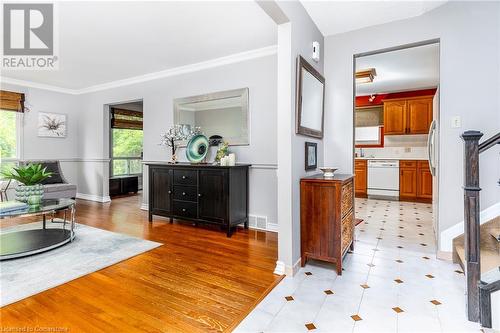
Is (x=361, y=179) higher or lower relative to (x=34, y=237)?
higher

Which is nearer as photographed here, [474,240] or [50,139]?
[474,240]

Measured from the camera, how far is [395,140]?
6.78 meters

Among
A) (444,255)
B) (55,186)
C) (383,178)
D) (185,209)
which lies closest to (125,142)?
(55,186)

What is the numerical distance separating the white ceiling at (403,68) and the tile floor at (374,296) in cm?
286

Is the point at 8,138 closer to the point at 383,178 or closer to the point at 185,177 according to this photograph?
the point at 185,177

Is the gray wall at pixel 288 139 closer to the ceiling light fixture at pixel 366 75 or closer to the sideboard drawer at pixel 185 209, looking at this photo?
the sideboard drawer at pixel 185 209

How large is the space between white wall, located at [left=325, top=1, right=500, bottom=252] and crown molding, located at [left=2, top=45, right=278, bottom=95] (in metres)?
1.47

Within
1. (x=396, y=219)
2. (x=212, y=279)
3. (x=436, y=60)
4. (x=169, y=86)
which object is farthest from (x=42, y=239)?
(x=436, y=60)

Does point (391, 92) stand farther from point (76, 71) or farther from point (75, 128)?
point (75, 128)

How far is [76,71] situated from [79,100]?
1.72 meters

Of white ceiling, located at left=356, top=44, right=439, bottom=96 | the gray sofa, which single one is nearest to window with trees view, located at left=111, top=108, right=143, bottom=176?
the gray sofa

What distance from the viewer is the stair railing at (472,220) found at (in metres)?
1.80

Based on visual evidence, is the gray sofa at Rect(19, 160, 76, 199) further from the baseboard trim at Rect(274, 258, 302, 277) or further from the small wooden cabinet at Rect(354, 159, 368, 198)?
the small wooden cabinet at Rect(354, 159, 368, 198)

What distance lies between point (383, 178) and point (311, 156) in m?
4.26
